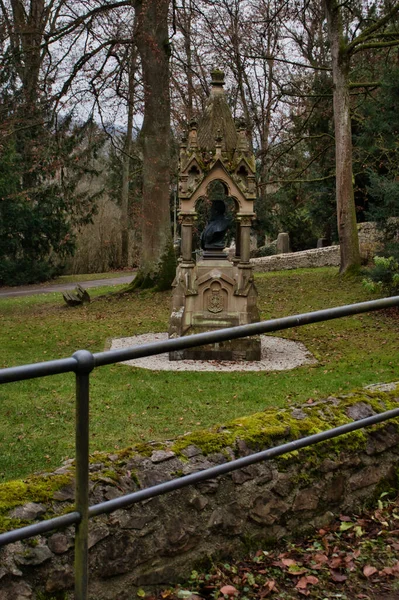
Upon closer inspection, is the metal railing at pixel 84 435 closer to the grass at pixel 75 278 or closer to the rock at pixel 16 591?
the rock at pixel 16 591

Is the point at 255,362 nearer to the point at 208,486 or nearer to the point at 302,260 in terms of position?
the point at 208,486

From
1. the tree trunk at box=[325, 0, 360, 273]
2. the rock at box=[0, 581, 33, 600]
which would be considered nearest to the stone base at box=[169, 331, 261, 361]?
the rock at box=[0, 581, 33, 600]

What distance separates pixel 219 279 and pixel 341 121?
9668 mm

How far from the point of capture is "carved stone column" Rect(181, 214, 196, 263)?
11.9 meters

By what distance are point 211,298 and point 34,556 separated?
30.9 feet

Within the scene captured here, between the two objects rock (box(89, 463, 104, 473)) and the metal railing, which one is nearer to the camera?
the metal railing

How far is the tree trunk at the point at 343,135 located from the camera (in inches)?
760

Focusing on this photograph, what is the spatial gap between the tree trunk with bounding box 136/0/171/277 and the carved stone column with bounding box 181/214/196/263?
26.0 ft

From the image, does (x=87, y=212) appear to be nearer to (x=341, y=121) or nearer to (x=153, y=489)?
(x=341, y=121)

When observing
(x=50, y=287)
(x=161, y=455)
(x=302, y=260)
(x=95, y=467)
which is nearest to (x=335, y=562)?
(x=161, y=455)

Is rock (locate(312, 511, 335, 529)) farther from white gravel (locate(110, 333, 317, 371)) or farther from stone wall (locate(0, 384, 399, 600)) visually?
white gravel (locate(110, 333, 317, 371))

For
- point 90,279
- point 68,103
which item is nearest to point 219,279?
point 68,103

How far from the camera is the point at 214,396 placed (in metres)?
9.02

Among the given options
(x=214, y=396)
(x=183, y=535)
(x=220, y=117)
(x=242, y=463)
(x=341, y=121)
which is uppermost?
(x=341, y=121)
